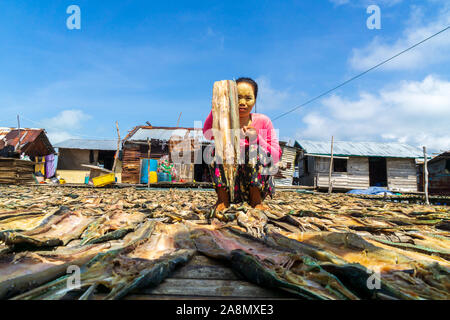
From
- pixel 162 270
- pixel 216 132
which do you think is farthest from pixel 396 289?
pixel 216 132

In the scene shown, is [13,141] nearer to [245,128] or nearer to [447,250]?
[245,128]

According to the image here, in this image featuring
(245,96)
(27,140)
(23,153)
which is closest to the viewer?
(245,96)

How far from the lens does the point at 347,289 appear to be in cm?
85

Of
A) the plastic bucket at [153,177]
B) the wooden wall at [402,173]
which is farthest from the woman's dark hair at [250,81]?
the wooden wall at [402,173]

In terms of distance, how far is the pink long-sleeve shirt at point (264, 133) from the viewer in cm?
290

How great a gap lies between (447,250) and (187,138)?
16.1m

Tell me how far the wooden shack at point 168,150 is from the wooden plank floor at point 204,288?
14863 mm

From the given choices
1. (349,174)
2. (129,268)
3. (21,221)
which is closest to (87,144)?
(349,174)

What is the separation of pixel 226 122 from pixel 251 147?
490 millimetres

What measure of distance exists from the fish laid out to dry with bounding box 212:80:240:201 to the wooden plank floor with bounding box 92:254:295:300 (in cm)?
155

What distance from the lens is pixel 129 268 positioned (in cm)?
101

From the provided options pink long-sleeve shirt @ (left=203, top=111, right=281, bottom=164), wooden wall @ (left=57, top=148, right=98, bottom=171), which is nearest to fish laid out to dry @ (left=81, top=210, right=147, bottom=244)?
pink long-sleeve shirt @ (left=203, top=111, right=281, bottom=164)

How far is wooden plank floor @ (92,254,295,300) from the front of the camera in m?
0.87

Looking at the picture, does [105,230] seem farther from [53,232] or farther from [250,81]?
[250,81]
